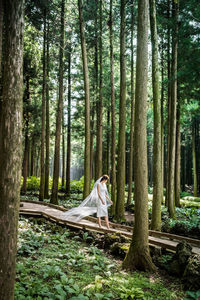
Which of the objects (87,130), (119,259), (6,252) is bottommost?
(119,259)

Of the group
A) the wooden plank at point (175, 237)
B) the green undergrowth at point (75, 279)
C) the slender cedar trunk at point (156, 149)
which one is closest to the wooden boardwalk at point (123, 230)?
the wooden plank at point (175, 237)

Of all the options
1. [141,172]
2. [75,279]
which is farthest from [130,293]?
[141,172]

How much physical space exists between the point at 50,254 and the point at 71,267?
929mm

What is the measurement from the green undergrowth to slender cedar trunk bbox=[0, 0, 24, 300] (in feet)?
3.16

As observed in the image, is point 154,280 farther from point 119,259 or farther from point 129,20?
point 129,20

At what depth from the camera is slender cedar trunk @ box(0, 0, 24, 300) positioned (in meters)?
2.94

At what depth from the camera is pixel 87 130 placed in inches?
477

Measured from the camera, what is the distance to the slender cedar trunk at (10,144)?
116 inches

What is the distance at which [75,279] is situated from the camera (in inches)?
185

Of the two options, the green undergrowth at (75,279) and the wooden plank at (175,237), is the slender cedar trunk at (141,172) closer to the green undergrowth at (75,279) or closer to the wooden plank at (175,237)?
the green undergrowth at (75,279)

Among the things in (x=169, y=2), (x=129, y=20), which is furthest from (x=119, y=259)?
(x=129, y=20)

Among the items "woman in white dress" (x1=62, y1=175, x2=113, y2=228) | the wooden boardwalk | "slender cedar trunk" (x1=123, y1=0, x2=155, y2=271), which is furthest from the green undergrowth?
"woman in white dress" (x1=62, y1=175, x2=113, y2=228)

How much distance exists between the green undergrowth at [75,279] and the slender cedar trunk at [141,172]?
A: 1.24 feet

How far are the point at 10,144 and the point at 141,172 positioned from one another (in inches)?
144
